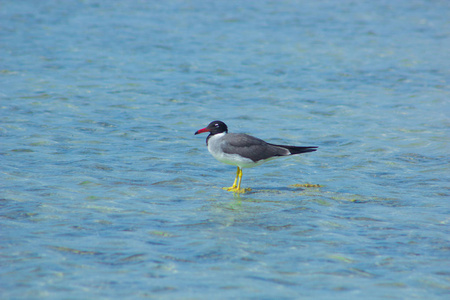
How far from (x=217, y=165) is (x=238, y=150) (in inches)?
89.2

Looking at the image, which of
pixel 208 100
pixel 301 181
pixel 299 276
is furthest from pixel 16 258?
pixel 208 100

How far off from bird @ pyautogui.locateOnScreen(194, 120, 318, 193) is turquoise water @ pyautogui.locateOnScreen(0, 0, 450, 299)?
664mm

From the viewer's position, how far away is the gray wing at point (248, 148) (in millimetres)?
10719

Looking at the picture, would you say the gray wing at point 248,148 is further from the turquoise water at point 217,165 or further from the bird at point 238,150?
the turquoise water at point 217,165

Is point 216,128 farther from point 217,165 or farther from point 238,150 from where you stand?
point 217,165

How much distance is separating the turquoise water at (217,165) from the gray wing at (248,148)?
0.75 meters

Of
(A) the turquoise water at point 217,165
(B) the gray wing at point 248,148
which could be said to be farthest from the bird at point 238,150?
(A) the turquoise water at point 217,165

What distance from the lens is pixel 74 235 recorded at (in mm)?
8352

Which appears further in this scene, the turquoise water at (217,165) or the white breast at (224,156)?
the white breast at (224,156)

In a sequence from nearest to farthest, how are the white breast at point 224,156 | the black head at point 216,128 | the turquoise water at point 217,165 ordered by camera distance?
the turquoise water at point 217,165 < the white breast at point 224,156 < the black head at point 216,128

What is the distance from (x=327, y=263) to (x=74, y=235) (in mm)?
3574

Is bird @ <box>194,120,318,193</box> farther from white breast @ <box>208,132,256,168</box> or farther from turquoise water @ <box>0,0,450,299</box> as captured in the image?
turquoise water @ <box>0,0,450,299</box>

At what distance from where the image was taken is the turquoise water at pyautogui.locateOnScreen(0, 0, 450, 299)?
7309 millimetres

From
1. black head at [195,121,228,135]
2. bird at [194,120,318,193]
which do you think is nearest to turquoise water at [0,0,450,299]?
bird at [194,120,318,193]
